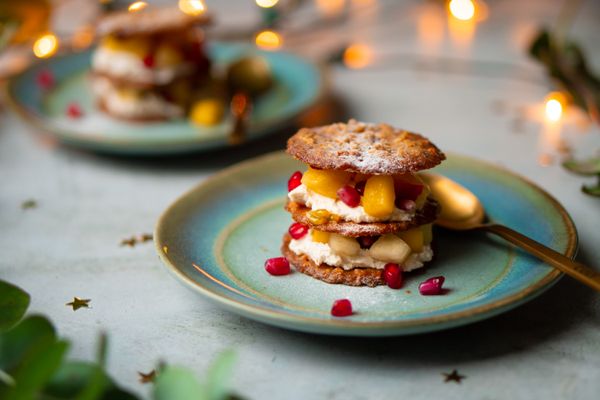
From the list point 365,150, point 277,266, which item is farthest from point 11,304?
point 365,150

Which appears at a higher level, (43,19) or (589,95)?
(43,19)

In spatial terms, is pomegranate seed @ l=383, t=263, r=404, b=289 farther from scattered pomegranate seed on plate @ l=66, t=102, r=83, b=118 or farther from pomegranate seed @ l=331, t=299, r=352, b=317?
scattered pomegranate seed on plate @ l=66, t=102, r=83, b=118

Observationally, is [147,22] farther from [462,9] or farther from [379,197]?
[462,9]

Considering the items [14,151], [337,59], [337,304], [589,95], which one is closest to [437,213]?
[337,304]

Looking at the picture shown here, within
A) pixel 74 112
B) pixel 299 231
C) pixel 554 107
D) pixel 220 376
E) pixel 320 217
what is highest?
pixel 220 376

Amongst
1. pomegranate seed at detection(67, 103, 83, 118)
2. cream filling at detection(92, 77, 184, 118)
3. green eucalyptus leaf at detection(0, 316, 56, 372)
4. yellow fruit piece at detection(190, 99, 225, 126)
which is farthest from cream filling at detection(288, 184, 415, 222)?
pomegranate seed at detection(67, 103, 83, 118)

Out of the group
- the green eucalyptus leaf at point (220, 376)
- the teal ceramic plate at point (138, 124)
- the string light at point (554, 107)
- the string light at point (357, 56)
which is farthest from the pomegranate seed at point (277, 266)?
the string light at point (357, 56)

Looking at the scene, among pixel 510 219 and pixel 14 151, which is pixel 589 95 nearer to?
pixel 510 219
